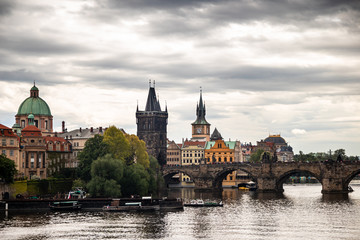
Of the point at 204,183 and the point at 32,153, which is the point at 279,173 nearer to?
the point at 204,183

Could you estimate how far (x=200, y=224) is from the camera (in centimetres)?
10181

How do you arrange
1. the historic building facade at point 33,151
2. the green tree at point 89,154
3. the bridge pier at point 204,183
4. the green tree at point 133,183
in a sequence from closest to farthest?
the historic building facade at point 33,151
the green tree at point 133,183
the green tree at point 89,154
the bridge pier at point 204,183

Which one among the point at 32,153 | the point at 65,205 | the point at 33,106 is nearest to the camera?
the point at 65,205

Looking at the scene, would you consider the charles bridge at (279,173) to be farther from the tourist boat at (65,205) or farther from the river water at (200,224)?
the tourist boat at (65,205)

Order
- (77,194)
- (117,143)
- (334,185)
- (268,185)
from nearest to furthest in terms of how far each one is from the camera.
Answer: (77,194)
(117,143)
(334,185)
(268,185)

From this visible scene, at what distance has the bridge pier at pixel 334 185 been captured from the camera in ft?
538

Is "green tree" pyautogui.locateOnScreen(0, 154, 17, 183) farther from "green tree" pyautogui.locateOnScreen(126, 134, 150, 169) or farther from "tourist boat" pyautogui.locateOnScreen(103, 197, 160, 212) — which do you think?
"green tree" pyautogui.locateOnScreen(126, 134, 150, 169)

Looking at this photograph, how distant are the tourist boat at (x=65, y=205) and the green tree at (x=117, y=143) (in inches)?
1235

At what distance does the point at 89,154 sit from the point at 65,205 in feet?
88.1

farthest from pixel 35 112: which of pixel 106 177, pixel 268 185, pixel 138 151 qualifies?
pixel 268 185

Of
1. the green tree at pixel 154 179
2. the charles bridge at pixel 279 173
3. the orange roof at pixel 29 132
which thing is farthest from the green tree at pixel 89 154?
the charles bridge at pixel 279 173

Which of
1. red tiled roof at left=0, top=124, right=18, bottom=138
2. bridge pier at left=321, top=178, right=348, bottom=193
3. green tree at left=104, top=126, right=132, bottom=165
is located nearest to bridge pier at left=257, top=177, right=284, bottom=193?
bridge pier at left=321, top=178, right=348, bottom=193

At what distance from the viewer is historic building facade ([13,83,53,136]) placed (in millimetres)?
195250

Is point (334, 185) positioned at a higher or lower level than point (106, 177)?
lower
